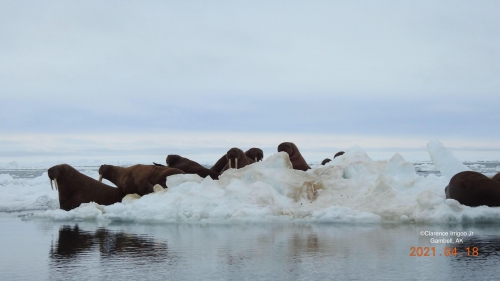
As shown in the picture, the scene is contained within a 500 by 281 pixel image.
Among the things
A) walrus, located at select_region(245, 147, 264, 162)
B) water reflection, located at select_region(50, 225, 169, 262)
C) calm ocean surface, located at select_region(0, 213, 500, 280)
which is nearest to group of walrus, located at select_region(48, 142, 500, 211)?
calm ocean surface, located at select_region(0, 213, 500, 280)

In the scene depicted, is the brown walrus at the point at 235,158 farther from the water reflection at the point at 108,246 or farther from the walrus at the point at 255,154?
the water reflection at the point at 108,246

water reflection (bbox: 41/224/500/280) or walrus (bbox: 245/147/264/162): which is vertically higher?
walrus (bbox: 245/147/264/162)

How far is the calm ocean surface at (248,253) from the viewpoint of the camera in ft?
18.8

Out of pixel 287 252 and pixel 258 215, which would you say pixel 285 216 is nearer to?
pixel 258 215

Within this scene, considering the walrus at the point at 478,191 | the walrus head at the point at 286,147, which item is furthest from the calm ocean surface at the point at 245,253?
the walrus head at the point at 286,147

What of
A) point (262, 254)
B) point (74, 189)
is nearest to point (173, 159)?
point (74, 189)

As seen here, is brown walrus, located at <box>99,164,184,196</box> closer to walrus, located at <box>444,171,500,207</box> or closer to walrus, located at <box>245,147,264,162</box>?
walrus, located at <box>245,147,264,162</box>


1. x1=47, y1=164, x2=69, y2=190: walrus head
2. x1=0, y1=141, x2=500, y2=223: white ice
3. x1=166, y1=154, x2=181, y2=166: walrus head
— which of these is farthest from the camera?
x1=166, y1=154, x2=181, y2=166: walrus head

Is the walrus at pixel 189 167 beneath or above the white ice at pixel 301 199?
above

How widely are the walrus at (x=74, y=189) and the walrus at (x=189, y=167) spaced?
335 centimetres

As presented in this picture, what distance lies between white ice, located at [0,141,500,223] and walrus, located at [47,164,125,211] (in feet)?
2.46

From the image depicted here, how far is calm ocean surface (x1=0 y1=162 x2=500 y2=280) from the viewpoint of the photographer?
5734mm

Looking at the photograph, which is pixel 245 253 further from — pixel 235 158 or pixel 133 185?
pixel 235 158

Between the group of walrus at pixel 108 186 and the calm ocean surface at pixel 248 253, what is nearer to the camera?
the calm ocean surface at pixel 248 253
